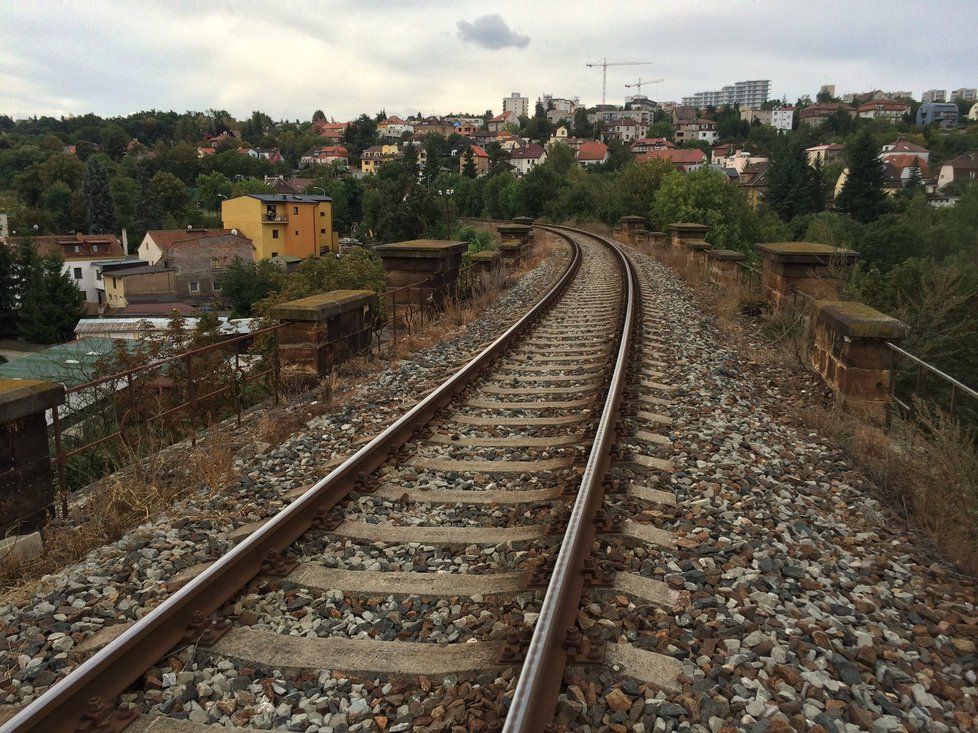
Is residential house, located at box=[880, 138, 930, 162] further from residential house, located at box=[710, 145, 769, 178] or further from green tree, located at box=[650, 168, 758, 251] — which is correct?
green tree, located at box=[650, 168, 758, 251]

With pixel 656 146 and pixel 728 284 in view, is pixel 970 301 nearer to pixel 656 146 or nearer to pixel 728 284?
pixel 728 284

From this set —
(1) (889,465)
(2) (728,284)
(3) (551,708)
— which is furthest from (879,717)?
(2) (728,284)

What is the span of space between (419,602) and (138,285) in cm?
7339

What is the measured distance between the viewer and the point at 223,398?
912 centimetres

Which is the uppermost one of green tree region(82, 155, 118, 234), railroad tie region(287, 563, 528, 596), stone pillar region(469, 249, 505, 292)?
green tree region(82, 155, 118, 234)

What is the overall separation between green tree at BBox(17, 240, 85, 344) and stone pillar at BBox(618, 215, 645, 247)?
4816cm

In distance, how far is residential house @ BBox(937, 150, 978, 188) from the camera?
11500 cm

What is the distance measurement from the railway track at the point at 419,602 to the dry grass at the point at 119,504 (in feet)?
2.94

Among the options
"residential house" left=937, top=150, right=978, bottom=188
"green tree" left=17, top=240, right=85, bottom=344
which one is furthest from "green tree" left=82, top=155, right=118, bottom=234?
"residential house" left=937, top=150, right=978, bottom=188

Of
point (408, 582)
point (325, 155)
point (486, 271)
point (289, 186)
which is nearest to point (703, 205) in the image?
point (486, 271)

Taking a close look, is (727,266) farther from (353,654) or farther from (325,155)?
(325,155)

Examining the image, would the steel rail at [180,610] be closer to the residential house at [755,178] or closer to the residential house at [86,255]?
the residential house at [86,255]

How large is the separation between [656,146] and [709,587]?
17398cm

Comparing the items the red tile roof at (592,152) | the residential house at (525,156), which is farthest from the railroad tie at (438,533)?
the residential house at (525,156)
